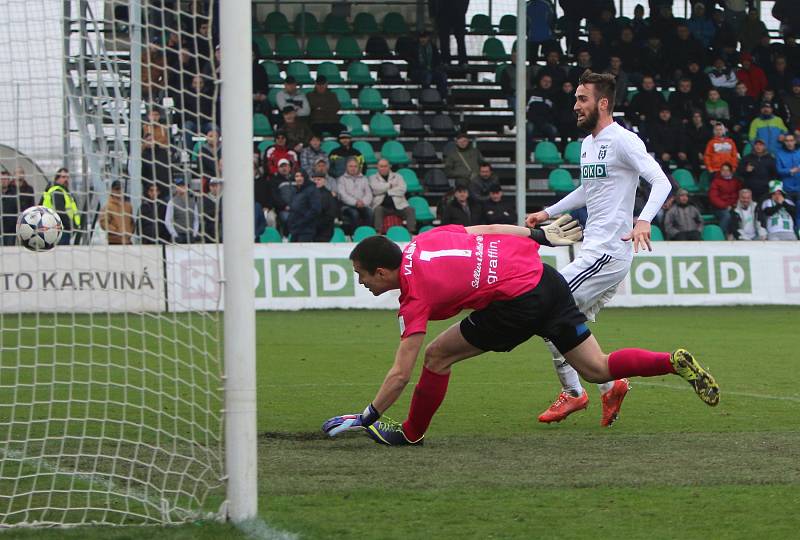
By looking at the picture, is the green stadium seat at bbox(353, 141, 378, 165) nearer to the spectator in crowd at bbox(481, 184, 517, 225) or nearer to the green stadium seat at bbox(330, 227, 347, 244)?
the green stadium seat at bbox(330, 227, 347, 244)

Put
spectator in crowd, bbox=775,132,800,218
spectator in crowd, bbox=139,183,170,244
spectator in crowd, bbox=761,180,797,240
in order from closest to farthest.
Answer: spectator in crowd, bbox=139,183,170,244 → spectator in crowd, bbox=761,180,797,240 → spectator in crowd, bbox=775,132,800,218

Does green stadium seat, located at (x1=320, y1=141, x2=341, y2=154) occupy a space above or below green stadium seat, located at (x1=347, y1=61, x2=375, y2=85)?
below

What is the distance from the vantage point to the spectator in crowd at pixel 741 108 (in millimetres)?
24922

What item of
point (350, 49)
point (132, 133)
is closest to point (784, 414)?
point (132, 133)

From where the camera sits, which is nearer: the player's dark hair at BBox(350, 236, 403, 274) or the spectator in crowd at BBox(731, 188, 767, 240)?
the player's dark hair at BBox(350, 236, 403, 274)

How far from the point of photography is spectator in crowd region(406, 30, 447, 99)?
82.6ft

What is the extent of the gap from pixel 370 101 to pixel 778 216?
27.6 ft

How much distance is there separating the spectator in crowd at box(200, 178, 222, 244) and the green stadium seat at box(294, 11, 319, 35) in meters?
21.4

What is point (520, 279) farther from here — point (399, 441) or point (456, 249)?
point (399, 441)

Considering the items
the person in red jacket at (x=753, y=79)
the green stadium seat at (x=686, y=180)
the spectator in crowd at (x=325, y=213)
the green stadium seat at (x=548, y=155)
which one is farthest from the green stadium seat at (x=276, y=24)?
the person in red jacket at (x=753, y=79)

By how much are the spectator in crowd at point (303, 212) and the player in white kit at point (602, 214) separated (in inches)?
475

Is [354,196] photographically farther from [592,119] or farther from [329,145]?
[592,119]

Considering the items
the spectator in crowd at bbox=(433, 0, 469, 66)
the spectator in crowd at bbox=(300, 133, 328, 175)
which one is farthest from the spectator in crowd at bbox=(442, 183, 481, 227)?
the spectator in crowd at bbox=(433, 0, 469, 66)

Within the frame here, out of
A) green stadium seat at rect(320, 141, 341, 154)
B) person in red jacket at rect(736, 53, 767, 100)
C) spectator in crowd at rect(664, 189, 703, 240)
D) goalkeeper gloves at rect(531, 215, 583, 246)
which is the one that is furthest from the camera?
person in red jacket at rect(736, 53, 767, 100)
